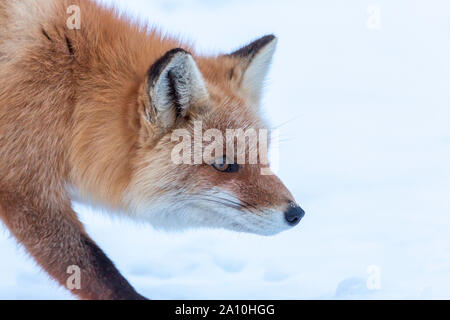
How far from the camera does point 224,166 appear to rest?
154 inches

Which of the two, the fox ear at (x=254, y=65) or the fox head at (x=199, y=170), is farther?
the fox ear at (x=254, y=65)

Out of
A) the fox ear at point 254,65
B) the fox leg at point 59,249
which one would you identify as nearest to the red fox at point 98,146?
the fox leg at point 59,249

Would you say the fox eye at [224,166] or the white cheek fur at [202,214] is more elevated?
the fox eye at [224,166]

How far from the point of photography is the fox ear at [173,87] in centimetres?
358

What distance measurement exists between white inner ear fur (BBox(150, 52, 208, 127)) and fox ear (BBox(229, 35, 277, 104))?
2.36 feet

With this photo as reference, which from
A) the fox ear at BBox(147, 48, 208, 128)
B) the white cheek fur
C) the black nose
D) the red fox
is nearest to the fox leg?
the red fox

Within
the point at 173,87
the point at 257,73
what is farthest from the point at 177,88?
the point at 257,73

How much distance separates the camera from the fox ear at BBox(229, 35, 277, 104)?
457cm

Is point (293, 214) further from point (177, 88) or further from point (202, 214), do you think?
point (177, 88)

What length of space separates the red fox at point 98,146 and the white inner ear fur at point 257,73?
0.43m

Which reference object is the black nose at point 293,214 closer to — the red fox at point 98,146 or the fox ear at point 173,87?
the red fox at point 98,146

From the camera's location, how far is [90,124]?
400cm

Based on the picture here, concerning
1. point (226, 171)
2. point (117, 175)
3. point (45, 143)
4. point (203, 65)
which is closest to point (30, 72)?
point (45, 143)

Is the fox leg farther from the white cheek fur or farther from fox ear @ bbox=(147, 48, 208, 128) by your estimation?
fox ear @ bbox=(147, 48, 208, 128)
